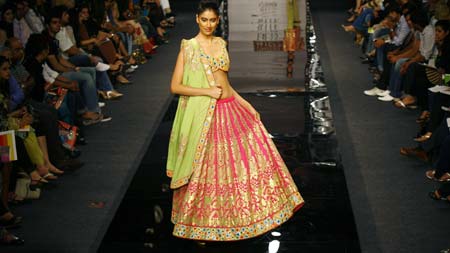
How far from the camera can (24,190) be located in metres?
6.21

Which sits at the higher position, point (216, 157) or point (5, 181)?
point (216, 157)

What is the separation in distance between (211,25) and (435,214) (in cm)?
222

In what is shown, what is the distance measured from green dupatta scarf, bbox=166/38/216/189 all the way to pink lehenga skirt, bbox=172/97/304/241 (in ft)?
0.16

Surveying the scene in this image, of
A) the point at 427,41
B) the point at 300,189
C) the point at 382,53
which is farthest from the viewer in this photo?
the point at 382,53

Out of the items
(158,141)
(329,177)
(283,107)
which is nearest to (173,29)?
(283,107)

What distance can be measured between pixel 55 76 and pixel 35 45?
521 mm

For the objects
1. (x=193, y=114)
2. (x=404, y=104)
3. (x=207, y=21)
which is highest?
(x=207, y=21)

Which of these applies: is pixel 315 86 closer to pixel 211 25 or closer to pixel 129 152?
pixel 129 152

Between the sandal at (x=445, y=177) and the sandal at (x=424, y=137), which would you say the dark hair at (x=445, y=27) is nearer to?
the sandal at (x=424, y=137)

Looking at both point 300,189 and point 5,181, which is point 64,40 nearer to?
point 5,181

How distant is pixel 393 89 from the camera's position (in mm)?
9117

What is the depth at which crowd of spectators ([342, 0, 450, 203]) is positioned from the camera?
670 centimetres

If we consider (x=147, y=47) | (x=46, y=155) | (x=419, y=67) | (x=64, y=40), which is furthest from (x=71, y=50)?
(x=419, y=67)

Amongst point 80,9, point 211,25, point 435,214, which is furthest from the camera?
point 80,9
